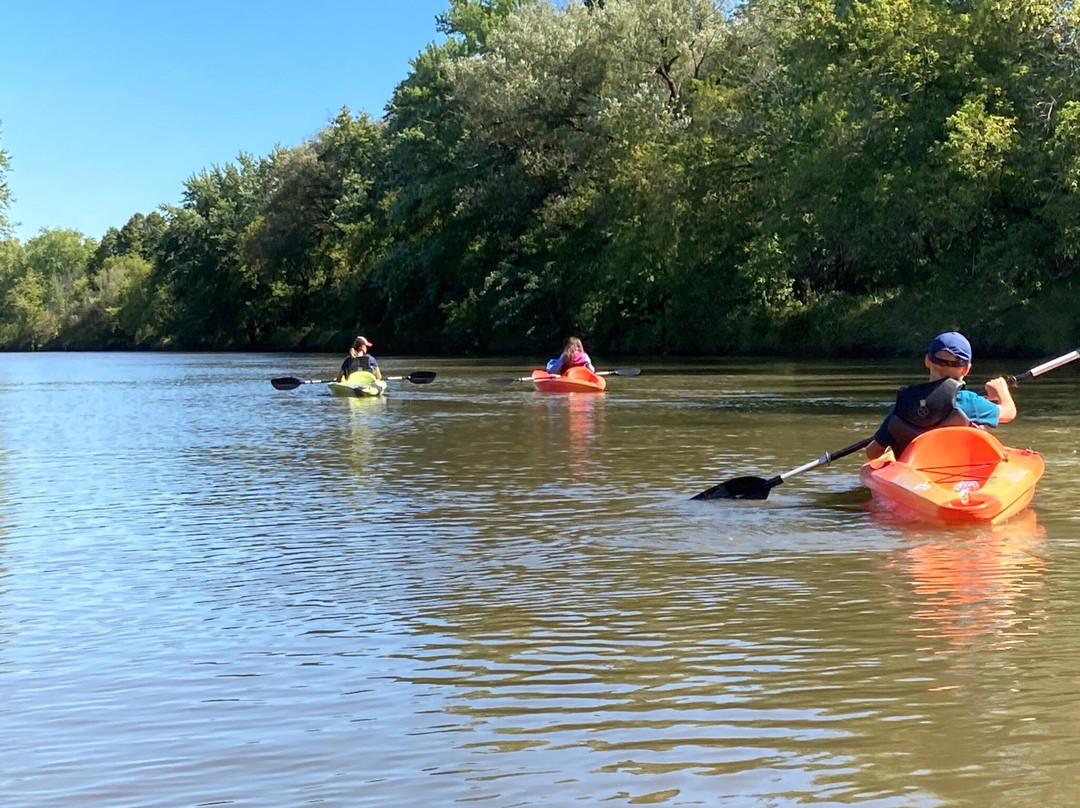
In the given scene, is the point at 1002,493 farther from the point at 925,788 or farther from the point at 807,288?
the point at 807,288

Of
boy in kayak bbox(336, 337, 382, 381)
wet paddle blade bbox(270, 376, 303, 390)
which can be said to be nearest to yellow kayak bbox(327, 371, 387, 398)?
boy in kayak bbox(336, 337, 382, 381)

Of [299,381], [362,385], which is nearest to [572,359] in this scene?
[362,385]

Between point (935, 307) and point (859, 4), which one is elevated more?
point (859, 4)

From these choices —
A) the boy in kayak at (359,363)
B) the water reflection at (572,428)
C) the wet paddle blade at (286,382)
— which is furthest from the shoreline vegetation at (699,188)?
the wet paddle blade at (286,382)

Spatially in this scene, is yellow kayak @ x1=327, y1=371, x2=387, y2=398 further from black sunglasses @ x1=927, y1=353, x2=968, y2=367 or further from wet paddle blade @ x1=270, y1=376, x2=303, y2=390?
black sunglasses @ x1=927, y1=353, x2=968, y2=367

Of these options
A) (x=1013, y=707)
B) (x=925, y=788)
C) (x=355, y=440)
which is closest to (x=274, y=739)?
(x=925, y=788)

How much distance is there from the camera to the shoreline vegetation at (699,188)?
114ft

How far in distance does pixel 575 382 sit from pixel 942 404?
1808cm

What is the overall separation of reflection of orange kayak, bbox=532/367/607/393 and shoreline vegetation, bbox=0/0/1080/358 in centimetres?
945

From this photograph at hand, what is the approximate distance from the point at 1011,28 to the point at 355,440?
21.3 metres

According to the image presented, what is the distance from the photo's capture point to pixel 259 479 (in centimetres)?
1407

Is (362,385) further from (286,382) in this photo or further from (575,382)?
(575,382)

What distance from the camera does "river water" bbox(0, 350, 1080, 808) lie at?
483cm

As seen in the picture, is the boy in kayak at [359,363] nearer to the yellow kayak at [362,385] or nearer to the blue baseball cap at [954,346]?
the yellow kayak at [362,385]
